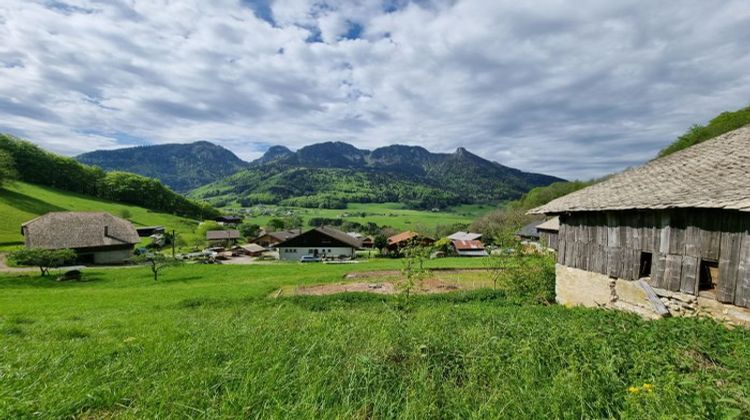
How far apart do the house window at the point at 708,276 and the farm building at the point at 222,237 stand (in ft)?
Result: 279

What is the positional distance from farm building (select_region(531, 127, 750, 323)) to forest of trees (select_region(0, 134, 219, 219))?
125m

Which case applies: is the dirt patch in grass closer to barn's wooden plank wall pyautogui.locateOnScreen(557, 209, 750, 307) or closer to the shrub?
barn's wooden plank wall pyautogui.locateOnScreen(557, 209, 750, 307)

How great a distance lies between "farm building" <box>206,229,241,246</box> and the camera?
80312 mm

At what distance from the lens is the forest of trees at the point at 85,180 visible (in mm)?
91312

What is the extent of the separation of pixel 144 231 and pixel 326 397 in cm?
9663

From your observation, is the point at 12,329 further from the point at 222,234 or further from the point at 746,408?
the point at 222,234

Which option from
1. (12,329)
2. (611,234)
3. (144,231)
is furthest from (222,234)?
(611,234)

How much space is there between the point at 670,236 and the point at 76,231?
6801cm

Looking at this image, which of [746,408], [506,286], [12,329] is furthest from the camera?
[506,286]

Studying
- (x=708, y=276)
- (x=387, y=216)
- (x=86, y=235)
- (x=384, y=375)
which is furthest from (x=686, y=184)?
(x=387, y=216)

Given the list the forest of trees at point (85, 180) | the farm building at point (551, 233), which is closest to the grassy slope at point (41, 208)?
the forest of trees at point (85, 180)

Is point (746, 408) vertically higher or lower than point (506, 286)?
higher

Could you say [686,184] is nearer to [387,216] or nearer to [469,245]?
[469,245]

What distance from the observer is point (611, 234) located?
12.2 m
